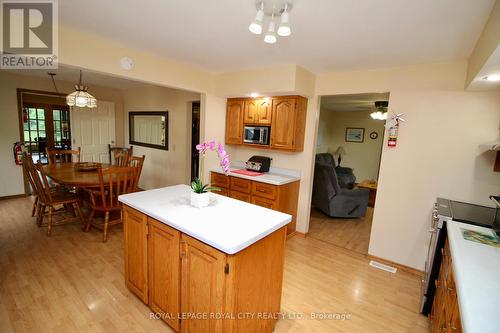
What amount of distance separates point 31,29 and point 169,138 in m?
2.95

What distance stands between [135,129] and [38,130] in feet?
6.78

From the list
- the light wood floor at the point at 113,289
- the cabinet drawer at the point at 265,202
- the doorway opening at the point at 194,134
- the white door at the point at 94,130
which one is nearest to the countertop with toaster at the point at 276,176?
the cabinet drawer at the point at 265,202

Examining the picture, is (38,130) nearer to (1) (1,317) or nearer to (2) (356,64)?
(1) (1,317)

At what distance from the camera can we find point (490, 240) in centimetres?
157

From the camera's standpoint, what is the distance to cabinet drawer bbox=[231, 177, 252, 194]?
339 centimetres

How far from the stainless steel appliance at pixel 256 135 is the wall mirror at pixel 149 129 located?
2131mm

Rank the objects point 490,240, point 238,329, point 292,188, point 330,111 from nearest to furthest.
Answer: point 238,329
point 490,240
point 292,188
point 330,111

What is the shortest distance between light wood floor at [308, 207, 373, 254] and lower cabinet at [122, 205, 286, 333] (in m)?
1.92

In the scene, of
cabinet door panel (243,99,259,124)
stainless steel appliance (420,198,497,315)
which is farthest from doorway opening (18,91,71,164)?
stainless steel appliance (420,198,497,315)

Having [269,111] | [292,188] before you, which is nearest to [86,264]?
[292,188]

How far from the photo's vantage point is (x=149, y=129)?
5.35 m

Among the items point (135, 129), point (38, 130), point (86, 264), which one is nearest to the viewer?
point (86, 264)

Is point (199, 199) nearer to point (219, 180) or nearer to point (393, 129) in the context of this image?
point (219, 180)

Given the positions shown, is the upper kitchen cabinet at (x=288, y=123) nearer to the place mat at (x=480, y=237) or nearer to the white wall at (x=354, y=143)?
the place mat at (x=480, y=237)
